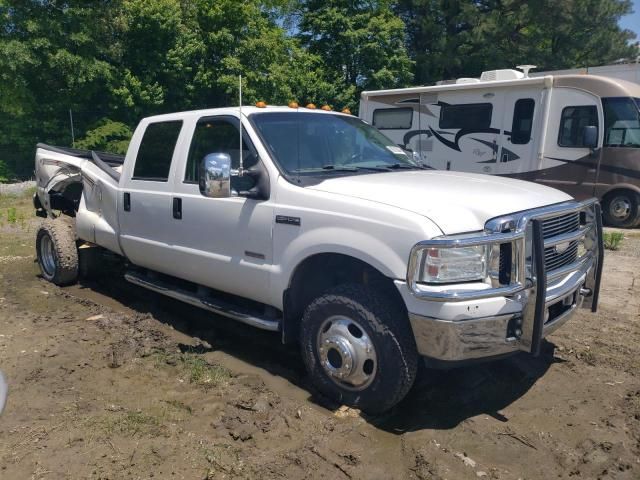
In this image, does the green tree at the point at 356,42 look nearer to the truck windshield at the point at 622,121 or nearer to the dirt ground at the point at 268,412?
the truck windshield at the point at 622,121

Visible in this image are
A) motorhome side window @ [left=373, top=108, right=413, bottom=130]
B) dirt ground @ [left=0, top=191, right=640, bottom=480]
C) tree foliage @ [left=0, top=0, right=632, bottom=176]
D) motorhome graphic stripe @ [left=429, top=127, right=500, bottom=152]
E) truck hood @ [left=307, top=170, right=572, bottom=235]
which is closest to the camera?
dirt ground @ [left=0, top=191, right=640, bottom=480]

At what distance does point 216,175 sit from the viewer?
371 centimetres

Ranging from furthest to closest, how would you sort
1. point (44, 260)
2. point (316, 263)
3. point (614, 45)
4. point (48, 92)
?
point (614, 45) → point (48, 92) → point (44, 260) → point (316, 263)

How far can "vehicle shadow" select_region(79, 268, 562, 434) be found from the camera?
11.9 ft

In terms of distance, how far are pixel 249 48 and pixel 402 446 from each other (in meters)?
21.1

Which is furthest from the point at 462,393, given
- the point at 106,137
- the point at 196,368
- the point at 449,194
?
the point at 106,137

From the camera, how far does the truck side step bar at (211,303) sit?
13.6 ft

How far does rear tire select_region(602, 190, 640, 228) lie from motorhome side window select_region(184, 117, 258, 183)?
9.60 meters

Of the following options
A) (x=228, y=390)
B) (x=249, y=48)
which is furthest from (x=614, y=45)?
(x=228, y=390)

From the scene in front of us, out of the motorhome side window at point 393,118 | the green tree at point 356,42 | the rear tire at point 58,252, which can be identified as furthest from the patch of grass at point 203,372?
the green tree at point 356,42

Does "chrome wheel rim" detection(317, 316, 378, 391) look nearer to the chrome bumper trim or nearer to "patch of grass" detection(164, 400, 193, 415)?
the chrome bumper trim

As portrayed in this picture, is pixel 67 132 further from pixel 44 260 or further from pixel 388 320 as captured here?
pixel 388 320

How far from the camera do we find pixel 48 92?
2088 centimetres

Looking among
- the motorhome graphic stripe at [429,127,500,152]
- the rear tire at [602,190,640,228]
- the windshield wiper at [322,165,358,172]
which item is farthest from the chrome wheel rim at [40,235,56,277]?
the rear tire at [602,190,640,228]
